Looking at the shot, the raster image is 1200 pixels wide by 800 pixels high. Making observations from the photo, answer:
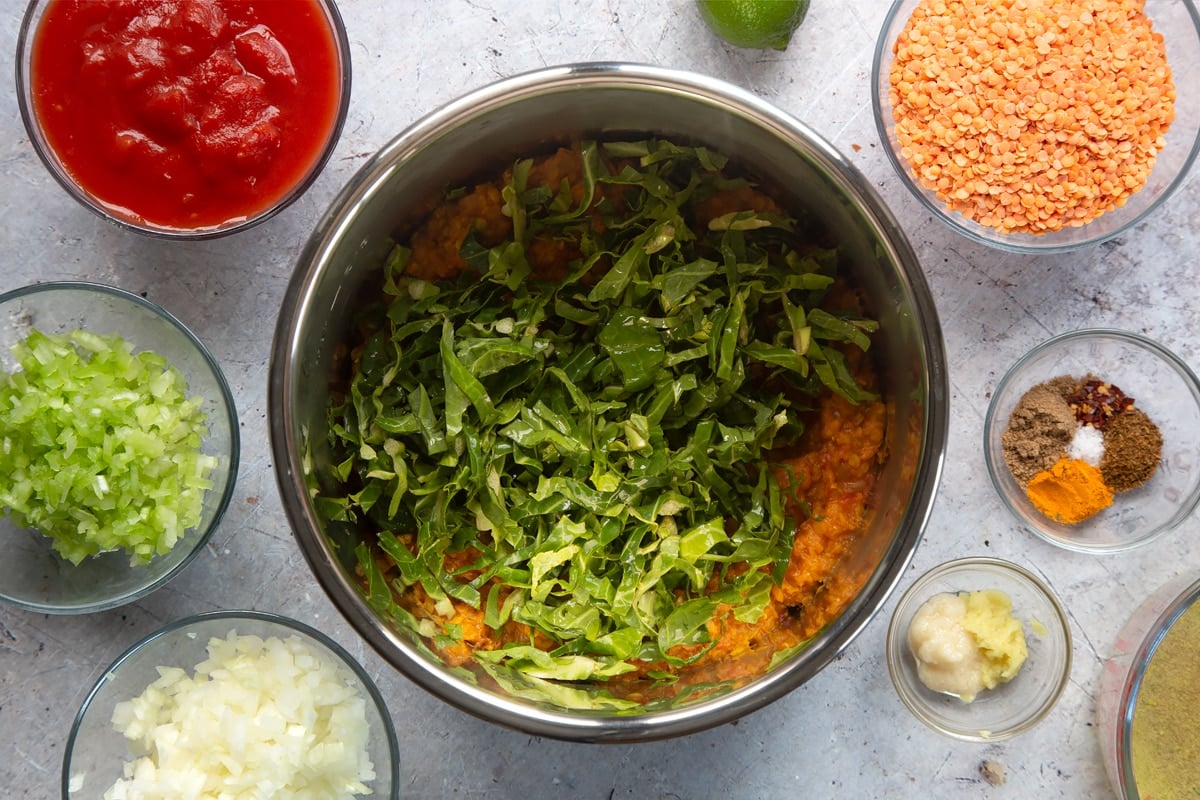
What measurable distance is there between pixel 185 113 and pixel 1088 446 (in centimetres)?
185

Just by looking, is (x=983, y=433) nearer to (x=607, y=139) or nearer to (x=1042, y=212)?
(x=1042, y=212)

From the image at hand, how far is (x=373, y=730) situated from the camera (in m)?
1.89

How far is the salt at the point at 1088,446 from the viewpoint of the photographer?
6.67 feet

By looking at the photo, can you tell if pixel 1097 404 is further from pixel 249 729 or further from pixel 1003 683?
pixel 249 729

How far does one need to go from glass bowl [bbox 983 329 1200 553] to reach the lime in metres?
0.81

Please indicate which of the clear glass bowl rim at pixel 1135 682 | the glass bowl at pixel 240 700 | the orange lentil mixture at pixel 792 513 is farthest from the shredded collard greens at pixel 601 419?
the clear glass bowl rim at pixel 1135 682

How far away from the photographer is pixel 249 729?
180 cm

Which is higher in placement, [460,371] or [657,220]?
[657,220]

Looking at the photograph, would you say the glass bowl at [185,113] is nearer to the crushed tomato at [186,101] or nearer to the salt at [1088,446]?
the crushed tomato at [186,101]

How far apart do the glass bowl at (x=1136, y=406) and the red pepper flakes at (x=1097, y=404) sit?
4cm

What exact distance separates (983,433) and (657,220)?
0.82 metres

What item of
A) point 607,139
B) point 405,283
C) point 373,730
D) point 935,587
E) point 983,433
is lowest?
point 373,730

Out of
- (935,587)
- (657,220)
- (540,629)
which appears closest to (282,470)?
(540,629)

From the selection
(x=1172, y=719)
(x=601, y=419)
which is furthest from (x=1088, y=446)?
(x=601, y=419)
